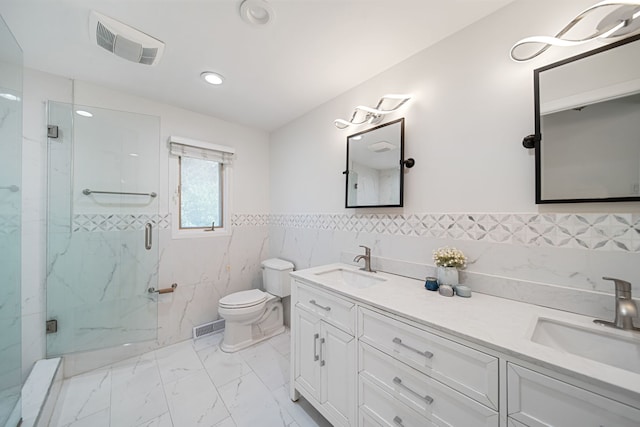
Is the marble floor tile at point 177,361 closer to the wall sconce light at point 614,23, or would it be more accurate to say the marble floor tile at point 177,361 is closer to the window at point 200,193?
the window at point 200,193

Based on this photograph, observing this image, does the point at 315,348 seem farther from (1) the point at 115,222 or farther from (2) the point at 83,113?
(2) the point at 83,113

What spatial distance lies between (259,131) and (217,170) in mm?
750

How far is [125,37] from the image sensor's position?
1.34 metres

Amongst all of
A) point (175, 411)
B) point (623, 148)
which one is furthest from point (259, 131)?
point (623, 148)

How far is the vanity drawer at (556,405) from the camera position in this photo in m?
0.56

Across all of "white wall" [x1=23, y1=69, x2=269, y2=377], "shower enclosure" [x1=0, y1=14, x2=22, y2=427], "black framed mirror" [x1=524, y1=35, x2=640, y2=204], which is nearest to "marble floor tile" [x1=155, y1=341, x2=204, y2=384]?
"white wall" [x1=23, y1=69, x2=269, y2=377]

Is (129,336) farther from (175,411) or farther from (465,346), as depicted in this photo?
(465,346)

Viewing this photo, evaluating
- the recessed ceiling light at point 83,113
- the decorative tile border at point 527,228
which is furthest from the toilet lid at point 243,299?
the recessed ceiling light at point 83,113

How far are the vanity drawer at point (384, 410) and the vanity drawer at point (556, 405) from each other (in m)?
0.34

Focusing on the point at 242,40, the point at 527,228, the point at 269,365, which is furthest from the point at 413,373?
the point at 242,40

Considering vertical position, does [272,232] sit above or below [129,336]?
above

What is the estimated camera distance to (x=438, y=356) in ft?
2.83

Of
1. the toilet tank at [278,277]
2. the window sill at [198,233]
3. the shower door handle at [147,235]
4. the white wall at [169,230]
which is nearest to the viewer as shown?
the white wall at [169,230]

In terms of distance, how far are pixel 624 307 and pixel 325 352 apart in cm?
127
